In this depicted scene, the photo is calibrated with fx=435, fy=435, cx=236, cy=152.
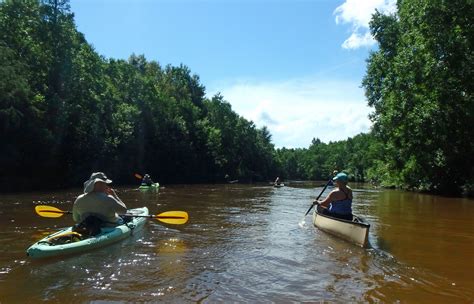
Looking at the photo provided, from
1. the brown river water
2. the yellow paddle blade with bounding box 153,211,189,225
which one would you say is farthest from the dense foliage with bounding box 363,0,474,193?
the yellow paddle blade with bounding box 153,211,189,225

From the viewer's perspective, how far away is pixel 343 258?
8.95 metres

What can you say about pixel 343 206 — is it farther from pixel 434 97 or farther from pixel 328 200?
pixel 434 97

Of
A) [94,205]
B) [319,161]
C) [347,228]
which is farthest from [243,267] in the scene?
[319,161]

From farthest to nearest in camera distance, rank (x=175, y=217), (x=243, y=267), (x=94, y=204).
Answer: (x=175, y=217) < (x=94, y=204) < (x=243, y=267)

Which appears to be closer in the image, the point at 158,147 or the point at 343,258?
the point at 343,258

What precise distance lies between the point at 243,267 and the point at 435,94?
23.9 metres

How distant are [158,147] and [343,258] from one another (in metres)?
46.7

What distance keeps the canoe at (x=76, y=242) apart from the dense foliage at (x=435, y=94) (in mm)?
22687

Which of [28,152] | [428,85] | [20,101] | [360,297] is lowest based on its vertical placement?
[360,297]

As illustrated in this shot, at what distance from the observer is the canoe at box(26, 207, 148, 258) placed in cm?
788

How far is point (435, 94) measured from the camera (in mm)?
27594

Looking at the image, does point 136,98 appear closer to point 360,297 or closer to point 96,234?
point 96,234

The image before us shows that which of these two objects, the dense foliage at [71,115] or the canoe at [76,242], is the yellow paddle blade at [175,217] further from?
the dense foliage at [71,115]

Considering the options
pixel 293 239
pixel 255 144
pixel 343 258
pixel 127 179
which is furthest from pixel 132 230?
pixel 255 144
